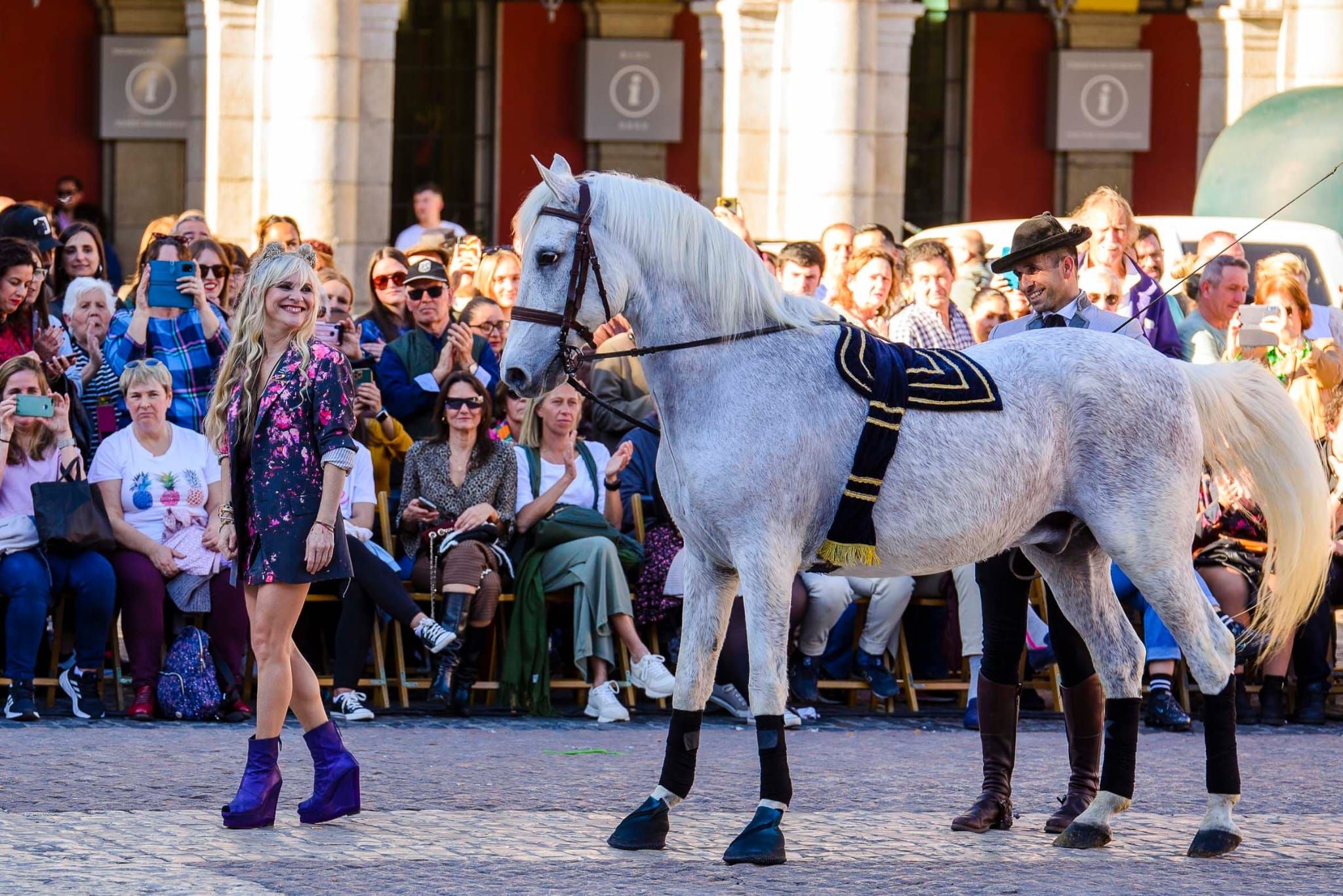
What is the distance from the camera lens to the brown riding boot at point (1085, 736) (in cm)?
782

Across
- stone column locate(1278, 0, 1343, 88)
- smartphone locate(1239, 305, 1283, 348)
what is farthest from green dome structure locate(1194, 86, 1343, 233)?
smartphone locate(1239, 305, 1283, 348)

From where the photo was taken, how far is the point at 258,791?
7.52 meters

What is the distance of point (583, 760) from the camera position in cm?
925

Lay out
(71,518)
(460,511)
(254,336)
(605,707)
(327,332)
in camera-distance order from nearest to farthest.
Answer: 1. (254,336)
2. (71,518)
3. (605,707)
4. (460,511)
5. (327,332)

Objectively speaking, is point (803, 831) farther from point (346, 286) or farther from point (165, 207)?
point (165, 207)

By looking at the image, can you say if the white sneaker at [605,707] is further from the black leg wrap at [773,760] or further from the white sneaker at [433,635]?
the black leg wrap at [773,760]

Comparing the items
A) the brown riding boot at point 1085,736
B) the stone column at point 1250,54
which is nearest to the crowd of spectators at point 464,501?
the brown riding boot at point 1085,736

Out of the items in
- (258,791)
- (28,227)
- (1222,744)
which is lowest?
(258,791)

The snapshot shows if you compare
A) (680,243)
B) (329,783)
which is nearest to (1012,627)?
(680,243)

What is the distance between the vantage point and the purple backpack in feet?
33.1

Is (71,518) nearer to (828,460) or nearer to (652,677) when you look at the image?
(652,677)

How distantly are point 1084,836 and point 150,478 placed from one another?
16.4 ft

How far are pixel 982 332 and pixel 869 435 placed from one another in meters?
5.42

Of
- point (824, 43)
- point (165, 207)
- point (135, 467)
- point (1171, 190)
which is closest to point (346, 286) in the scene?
point (135, 467)
